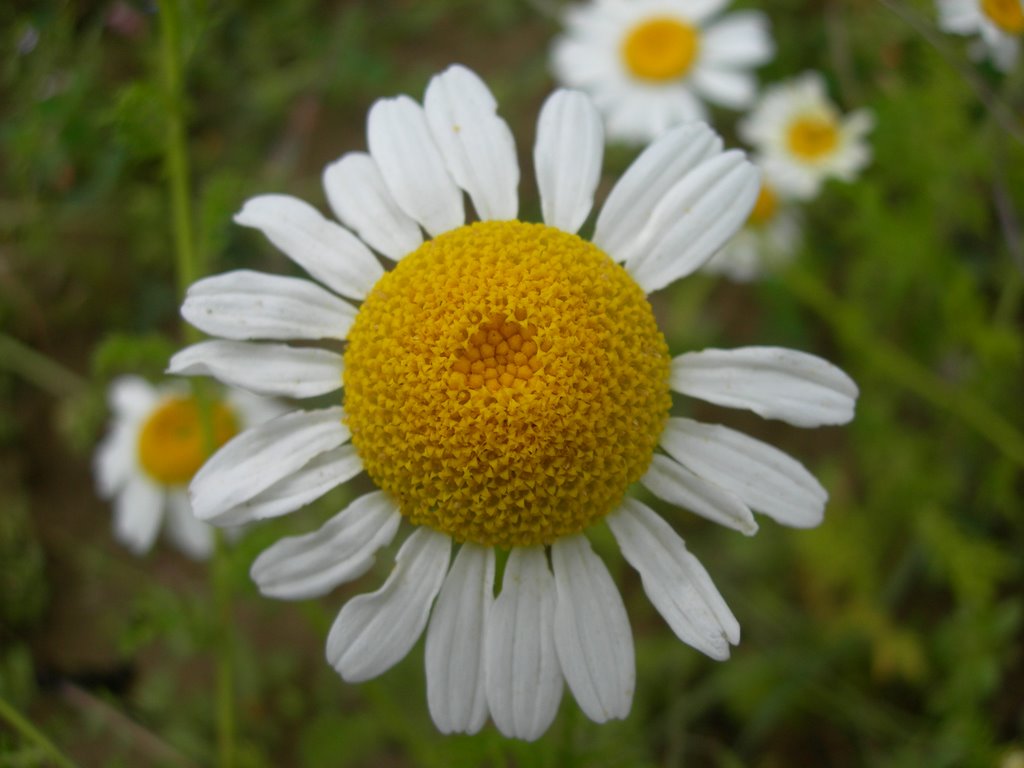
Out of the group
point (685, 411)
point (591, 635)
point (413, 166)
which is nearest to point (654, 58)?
point (685, 411)

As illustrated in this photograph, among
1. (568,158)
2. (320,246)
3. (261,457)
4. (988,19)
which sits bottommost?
(261,457)

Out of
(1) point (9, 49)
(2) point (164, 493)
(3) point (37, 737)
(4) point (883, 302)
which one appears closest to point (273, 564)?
(3) point (37, 737)

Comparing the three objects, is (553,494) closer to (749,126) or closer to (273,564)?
(273,564)

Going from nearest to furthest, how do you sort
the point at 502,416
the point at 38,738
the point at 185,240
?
the point at 502,416, the point at 38,738, the point at 185,240

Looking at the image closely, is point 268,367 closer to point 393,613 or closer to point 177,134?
point 393,613

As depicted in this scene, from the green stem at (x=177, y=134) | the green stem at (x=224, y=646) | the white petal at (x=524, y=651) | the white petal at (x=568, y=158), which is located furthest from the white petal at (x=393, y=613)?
the green stem at (x=177, y=134)

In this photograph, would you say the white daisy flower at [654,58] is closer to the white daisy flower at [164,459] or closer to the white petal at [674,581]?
the white daisy flower at [164,459]

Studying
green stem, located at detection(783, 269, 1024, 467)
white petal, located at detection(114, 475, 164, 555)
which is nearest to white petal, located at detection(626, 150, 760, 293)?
green stem, located at detection(783, 269, 1024, 467)

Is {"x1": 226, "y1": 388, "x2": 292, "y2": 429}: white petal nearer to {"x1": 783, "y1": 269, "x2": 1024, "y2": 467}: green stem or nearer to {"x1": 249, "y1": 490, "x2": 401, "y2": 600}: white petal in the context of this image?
{"x1": 249, "y1": 490, "x2": 401, "y2": 600}: white petal
